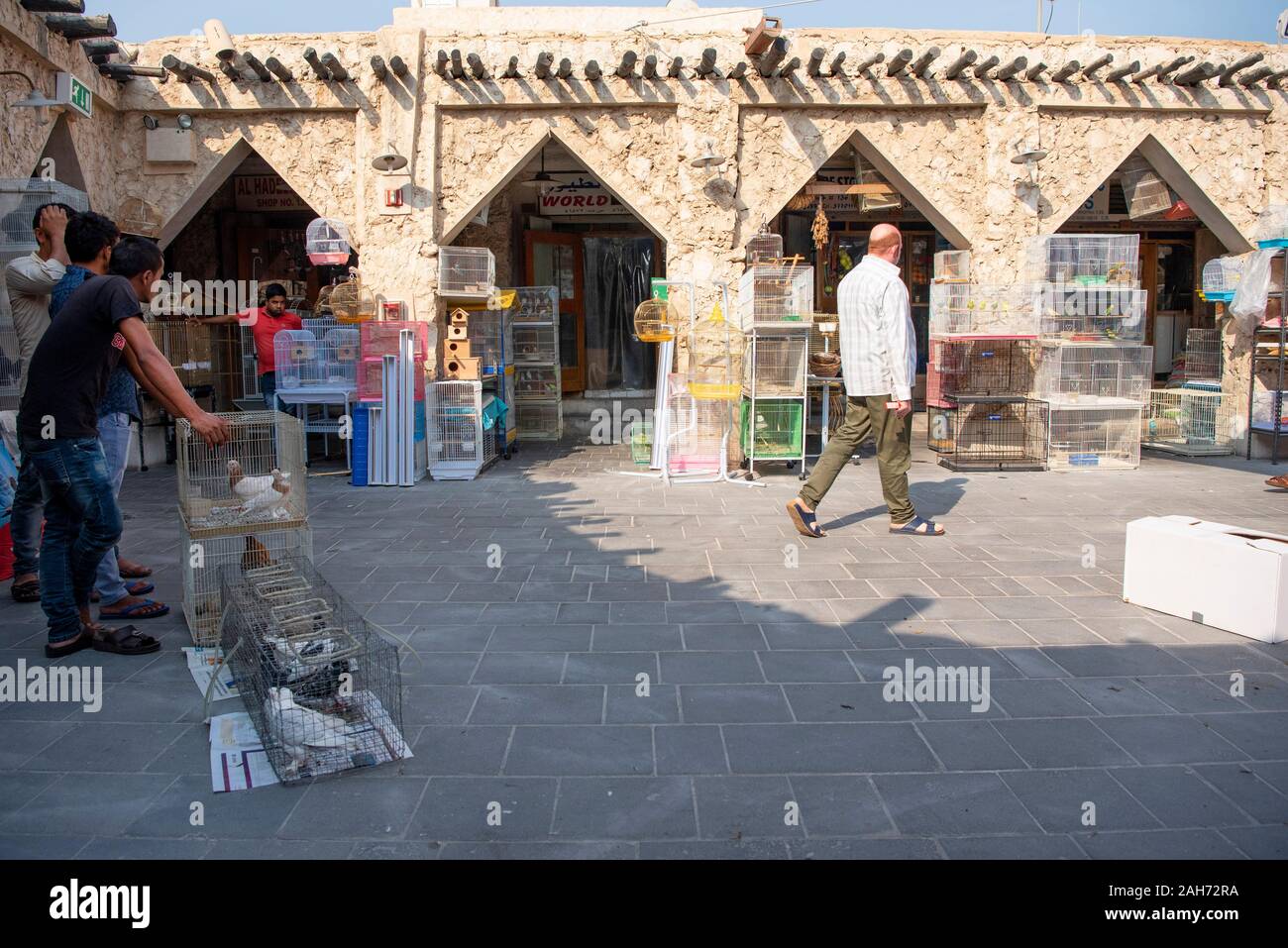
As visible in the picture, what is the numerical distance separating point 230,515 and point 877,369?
4.05 m

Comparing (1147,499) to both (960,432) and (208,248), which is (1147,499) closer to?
(960,432)

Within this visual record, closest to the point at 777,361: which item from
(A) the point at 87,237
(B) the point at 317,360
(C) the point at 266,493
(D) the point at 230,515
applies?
(B) the point at 317,360

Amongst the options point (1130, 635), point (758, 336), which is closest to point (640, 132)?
point (758, 336)

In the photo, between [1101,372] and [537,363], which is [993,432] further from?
[537,363]

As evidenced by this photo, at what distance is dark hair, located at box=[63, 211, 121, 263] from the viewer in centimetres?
434

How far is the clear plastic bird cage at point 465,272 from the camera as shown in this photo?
9.73 metres

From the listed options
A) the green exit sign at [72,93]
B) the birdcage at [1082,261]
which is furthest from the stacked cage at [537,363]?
the birdcage at [1082,261]

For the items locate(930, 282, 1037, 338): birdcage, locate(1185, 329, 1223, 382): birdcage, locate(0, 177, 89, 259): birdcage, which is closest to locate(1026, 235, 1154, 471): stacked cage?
locate(930, 282, 1037, 338): birdcage

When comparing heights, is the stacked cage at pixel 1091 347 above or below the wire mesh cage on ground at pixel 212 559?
above

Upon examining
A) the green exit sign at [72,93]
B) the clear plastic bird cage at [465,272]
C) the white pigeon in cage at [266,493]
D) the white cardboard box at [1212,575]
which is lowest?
the white cardboard box at [1212,575]

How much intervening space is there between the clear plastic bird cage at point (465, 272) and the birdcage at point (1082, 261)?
18.6ft

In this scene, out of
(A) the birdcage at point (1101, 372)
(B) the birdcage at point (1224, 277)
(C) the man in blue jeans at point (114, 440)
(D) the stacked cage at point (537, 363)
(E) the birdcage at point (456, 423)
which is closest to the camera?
(C) the man in blue jeans at point (114, 440)

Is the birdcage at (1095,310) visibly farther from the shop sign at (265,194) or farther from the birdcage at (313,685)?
the shop sign at (265,194)

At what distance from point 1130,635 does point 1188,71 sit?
7818 millimetres
